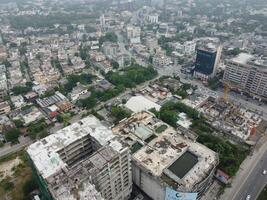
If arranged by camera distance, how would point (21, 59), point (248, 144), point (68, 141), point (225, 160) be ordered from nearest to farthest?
point (68, 141)
point (225, 160)
point (248, 144)
point (21, 59)

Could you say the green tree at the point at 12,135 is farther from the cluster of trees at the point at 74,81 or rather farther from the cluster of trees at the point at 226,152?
the cluster of trees at the point at 226,152

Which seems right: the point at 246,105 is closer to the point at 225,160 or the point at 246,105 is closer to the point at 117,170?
the point at 225,160

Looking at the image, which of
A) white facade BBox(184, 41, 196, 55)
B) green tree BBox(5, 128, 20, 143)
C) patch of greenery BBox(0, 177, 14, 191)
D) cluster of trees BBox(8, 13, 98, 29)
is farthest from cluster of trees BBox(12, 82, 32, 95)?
cluster of trees BBox(8, 13, 98, 29)

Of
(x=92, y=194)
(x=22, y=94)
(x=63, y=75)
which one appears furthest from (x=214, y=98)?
(x=22, y=94)

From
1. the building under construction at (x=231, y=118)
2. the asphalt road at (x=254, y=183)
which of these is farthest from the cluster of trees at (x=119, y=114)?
the asphalt road at (x=254, y=183)

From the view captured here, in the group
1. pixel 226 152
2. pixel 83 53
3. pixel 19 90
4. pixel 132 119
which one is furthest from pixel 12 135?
pixel 83 53

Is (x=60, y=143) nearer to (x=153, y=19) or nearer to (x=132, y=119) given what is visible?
(x=132, y=119)
